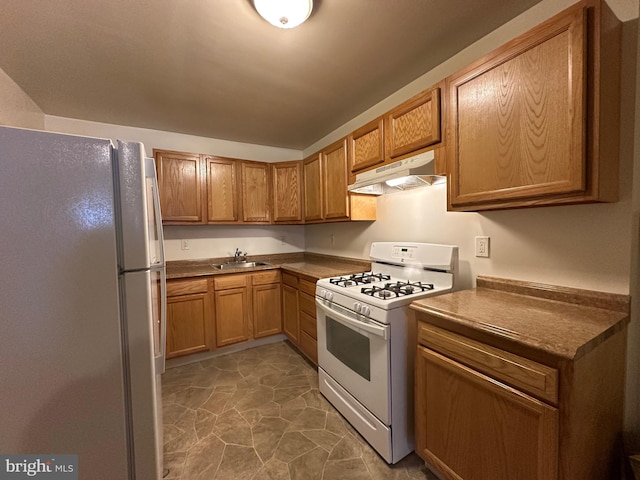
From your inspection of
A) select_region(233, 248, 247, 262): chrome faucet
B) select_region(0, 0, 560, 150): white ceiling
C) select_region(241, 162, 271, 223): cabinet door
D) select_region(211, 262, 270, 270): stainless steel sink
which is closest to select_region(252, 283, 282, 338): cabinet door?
select_region(211, 262, 270, 270): stainless steel sink

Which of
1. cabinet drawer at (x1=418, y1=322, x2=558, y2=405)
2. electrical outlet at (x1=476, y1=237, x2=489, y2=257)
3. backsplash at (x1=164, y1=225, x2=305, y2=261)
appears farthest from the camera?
backsplash at (x1=164, y1=225, x2=305, y2=261)

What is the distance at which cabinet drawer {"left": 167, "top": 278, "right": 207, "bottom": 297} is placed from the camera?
2.43 meters

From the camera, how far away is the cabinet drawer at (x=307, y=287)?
237 cm

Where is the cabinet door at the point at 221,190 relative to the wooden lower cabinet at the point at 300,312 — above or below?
above

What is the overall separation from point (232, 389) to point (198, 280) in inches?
42.4

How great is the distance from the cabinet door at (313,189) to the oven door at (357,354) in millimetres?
1253

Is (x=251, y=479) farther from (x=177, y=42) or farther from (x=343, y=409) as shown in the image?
(x=177, y=42)

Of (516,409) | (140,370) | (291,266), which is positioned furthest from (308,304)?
(516,409)

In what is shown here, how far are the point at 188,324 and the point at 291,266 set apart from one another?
1.19 metres

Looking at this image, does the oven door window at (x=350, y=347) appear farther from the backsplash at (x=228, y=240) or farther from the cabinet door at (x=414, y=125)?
the backsplash at (x=228, y=240)

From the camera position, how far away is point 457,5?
134 cm

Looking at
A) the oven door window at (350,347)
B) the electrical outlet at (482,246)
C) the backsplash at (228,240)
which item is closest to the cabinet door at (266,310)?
the backsplash at (228,240)

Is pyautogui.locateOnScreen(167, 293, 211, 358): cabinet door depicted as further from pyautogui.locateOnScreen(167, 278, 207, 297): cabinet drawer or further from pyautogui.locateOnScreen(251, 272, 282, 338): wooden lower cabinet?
pyautogui.locateOnScreen(251, 272, 282, 338): wooden lower cabinet

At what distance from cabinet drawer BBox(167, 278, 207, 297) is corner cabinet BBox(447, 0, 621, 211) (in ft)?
8.08
